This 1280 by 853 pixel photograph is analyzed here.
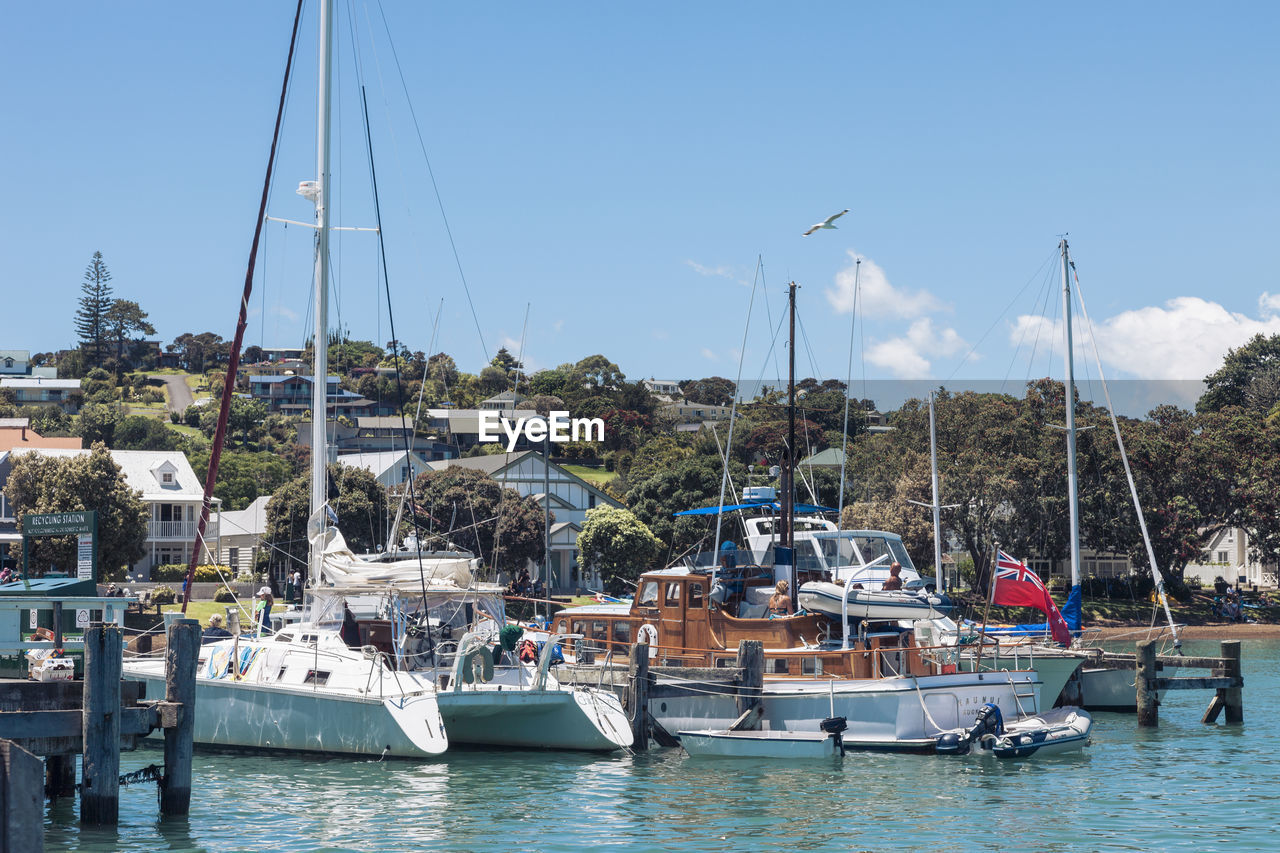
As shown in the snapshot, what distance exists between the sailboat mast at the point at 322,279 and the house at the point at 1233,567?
229ft

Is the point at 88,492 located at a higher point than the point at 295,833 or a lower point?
higher

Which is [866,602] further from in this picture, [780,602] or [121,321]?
[121,321]

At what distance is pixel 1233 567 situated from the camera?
89.7m

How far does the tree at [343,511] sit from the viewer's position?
6025 centimetres

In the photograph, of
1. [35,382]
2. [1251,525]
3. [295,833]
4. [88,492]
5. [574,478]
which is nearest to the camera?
[295,833]

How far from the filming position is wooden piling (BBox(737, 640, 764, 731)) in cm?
2550

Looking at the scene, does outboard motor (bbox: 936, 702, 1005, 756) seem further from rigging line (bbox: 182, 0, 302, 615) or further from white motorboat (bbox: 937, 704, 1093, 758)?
rigging line (bbox: 182, 0, 302, 615)

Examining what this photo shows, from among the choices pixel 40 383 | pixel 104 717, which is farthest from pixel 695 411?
pixel 104 717

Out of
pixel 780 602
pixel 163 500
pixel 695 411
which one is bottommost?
pixel 780 602

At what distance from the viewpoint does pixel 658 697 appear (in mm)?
26406

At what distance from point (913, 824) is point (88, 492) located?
159 feet

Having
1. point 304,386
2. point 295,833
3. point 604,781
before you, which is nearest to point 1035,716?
point 604,781

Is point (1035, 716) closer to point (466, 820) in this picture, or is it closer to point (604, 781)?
point (604, 781)

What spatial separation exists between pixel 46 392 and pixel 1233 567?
13120 centimetres
